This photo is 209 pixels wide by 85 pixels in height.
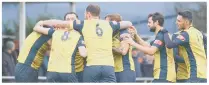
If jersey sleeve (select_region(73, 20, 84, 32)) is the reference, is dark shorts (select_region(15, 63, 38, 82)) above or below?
below

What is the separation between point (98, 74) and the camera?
9414mm

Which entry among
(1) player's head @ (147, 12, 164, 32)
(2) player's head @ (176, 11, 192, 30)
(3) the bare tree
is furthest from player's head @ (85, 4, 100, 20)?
(3) the bare tree

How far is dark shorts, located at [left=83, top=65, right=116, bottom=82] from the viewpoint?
940 cm

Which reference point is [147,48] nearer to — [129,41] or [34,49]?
[129,41]

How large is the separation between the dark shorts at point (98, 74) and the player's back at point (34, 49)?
84 cm

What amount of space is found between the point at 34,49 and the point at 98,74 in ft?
3.64

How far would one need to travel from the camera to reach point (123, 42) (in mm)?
9727

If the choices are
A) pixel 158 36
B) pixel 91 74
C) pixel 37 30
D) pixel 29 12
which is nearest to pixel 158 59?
pixel 158 36

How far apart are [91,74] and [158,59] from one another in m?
0.97

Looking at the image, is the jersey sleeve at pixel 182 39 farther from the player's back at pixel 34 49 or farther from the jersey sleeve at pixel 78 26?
the player's back at pixel 34 49

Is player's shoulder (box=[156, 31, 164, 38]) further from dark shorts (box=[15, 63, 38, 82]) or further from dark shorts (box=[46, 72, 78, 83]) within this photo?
→ dark shorts (box=[15, 63, 38, 82])

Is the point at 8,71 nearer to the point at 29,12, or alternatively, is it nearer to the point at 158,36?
the point at 29,12

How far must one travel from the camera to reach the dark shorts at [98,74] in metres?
9.40

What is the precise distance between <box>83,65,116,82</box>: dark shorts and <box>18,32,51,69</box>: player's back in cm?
84
